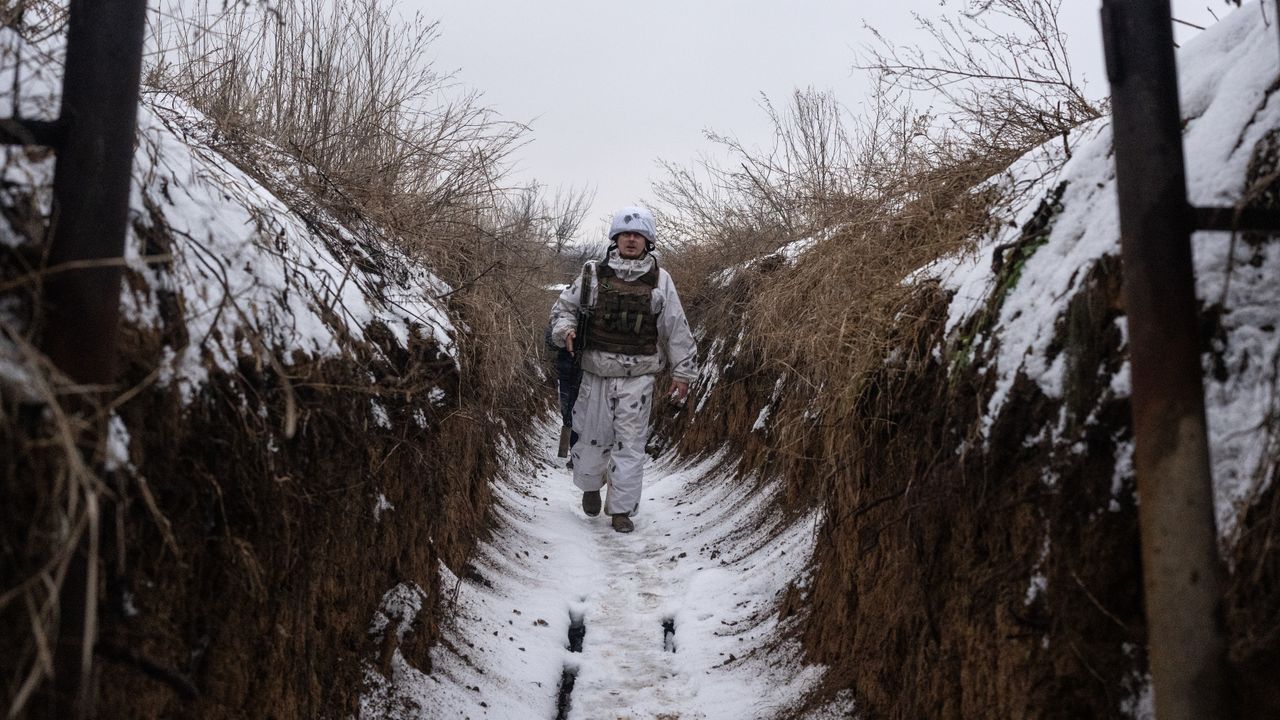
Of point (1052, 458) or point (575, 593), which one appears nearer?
point (1052, 458)

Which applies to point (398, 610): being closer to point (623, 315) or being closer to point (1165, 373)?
point (1165, 373)

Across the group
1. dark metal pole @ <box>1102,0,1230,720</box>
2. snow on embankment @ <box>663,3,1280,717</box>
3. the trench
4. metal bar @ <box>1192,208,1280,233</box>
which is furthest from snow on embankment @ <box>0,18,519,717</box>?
snow on embankment @ <box>663,3,1280,717</box>

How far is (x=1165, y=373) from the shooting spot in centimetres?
124

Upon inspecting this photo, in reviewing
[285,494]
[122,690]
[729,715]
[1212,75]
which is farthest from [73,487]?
[729,715]

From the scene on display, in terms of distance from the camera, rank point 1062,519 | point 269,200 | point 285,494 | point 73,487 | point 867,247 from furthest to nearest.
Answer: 1. point 867,247
2. point 269,200
3. point 285,494
4. point 1062,519
5. point 73,487

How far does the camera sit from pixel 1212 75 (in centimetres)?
205

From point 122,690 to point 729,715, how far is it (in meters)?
2.15

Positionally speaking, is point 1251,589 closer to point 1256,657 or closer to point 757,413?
point 1256,657

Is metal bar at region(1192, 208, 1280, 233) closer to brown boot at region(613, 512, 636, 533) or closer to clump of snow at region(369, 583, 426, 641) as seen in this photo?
clump of snow at region(369, 583, 426, 641)

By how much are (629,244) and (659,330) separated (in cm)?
61

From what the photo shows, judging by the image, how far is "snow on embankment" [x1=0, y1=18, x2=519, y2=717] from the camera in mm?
1338

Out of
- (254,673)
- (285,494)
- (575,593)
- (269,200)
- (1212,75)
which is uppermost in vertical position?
(1212,75)

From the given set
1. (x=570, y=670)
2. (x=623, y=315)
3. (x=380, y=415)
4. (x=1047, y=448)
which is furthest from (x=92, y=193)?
(x=623, y=315)

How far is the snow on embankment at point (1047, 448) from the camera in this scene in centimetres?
159
